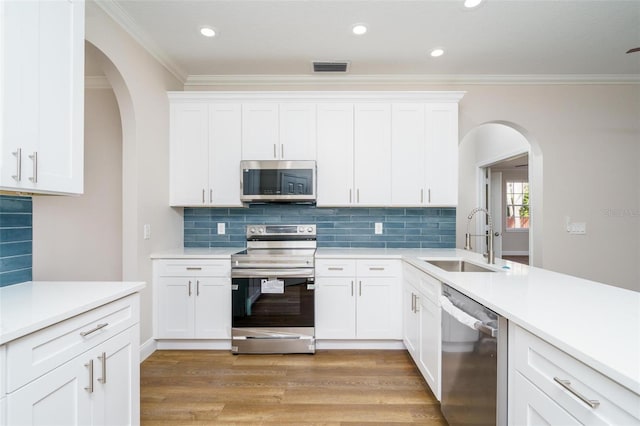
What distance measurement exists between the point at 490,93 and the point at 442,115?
2.58 ft

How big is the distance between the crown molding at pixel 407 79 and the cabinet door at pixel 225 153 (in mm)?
482

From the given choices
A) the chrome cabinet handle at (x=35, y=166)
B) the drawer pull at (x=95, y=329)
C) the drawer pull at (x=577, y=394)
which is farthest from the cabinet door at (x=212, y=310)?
the drawer pull at (x=577, y=394)

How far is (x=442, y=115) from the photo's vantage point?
312cm

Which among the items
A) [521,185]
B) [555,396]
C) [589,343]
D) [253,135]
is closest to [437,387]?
[555,396]

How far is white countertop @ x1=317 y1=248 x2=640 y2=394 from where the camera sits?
814 millimetres

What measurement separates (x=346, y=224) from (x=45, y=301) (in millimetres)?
2570

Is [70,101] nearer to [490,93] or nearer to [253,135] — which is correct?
[253,135]

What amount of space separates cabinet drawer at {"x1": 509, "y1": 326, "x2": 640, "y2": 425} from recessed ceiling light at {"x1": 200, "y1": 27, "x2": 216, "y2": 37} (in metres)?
2.83

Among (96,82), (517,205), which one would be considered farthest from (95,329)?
(517,205)

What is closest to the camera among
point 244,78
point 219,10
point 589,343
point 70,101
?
point 589,343

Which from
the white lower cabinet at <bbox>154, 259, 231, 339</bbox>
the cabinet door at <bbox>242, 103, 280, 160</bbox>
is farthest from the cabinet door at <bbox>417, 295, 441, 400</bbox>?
the cabinet door at <bbox>242, 103, 280, 160</bbox>

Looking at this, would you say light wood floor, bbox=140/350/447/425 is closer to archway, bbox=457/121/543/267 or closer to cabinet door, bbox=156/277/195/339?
cabinet door, bbox=156/277/195/339

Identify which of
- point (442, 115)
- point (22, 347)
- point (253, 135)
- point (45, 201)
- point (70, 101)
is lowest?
point (22, 347)

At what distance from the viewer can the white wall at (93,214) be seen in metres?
2.85
